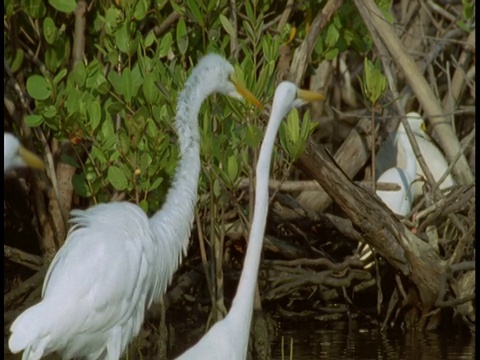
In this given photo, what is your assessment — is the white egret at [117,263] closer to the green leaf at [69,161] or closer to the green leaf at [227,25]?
the green leaf at [227,25]

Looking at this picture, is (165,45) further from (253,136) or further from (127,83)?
(253,136)

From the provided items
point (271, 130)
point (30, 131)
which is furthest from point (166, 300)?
point (271, 130)

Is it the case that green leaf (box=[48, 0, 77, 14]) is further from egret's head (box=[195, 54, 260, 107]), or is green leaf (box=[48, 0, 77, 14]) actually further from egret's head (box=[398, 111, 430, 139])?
egret's head (box=[398, 111, 430, 139])

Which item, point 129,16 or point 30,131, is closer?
point 129,16

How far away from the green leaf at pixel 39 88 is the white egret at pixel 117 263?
787 mm

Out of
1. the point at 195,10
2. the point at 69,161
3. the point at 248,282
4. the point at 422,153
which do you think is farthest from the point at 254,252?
the point at 422,153

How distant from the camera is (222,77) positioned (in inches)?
201

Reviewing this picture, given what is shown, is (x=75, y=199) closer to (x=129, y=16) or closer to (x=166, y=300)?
(x=166, y=300)

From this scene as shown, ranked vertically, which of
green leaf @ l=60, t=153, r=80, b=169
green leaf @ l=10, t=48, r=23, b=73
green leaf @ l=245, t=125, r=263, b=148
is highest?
green leaf @ l=10, t=48, r=23, b=73

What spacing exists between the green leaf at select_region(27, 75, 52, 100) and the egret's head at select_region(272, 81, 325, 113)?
1379mm

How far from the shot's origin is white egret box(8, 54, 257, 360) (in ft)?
15.6

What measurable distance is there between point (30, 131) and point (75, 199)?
464 mm

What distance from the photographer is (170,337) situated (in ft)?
21.5

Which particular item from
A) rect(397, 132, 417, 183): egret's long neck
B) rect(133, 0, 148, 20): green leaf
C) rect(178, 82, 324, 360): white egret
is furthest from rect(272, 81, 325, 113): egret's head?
rect(397, 132, 417, 183): egret's long neck
